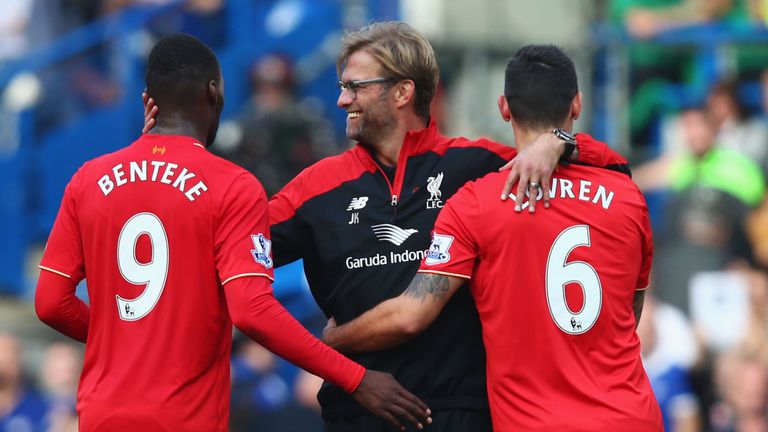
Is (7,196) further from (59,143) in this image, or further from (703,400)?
(703,400)

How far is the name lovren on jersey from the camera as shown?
450cm

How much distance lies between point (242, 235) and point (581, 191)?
1.16 m

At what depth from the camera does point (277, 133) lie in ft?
34.5

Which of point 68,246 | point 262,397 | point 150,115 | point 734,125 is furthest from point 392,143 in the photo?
point 734,125

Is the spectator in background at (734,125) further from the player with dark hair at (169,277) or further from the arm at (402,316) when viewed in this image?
the player with dark hair at (169,277)

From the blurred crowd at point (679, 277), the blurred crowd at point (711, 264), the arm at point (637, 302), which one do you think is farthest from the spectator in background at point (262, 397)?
the arm at point (637, 302)

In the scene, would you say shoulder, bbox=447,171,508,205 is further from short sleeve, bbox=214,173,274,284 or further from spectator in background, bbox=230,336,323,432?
spectator in background, bbox=230,336,323,432

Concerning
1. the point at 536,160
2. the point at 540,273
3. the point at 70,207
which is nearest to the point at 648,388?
the point at 540,273

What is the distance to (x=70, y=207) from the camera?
461 centimetres

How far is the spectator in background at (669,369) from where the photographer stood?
381 inches

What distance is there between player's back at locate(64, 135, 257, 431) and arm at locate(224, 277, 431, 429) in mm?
143

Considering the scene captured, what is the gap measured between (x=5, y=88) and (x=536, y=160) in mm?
8130

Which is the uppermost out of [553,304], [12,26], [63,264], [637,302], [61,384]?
[12,26]

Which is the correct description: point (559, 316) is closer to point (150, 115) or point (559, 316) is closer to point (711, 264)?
point (150, 115)
